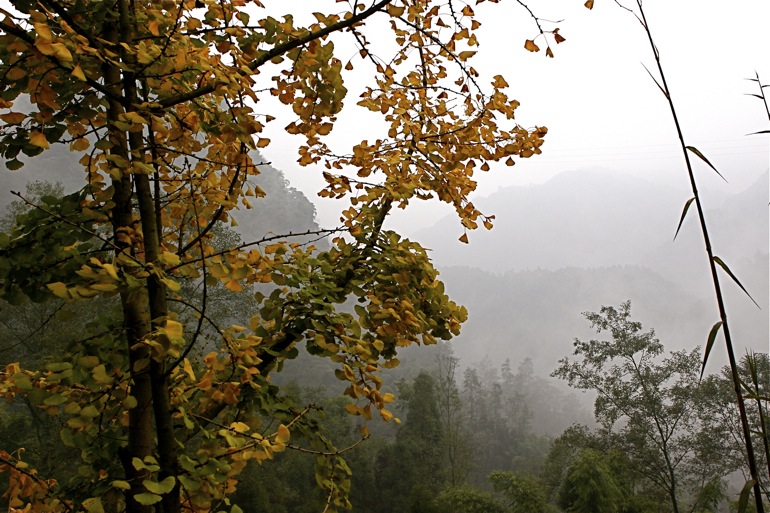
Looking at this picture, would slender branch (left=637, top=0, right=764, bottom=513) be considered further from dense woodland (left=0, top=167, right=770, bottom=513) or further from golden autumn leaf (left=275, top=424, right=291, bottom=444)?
dense woodland (left=0, top=167, right=770, bottom=513)

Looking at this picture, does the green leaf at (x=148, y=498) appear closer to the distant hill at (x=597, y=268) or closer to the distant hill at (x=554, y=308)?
the distant hill at (x=597, y=268)

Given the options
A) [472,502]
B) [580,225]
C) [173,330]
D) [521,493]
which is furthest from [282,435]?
[580,225]

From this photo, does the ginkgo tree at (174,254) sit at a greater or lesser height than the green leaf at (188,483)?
greater

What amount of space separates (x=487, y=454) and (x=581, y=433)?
21514 mm

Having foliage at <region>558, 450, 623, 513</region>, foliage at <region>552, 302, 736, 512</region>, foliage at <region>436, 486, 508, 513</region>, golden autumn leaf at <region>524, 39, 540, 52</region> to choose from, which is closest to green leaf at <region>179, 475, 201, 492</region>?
golden autumn leaf at <region>524, 39, 540, 52</region>

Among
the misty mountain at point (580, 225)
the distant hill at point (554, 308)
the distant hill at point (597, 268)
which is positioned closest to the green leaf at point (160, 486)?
the distant hill at point (597, 268)

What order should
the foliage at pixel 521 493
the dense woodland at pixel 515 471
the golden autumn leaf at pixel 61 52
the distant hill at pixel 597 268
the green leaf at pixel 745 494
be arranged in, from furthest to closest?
the distant hill at pixel 597 268 < the foliage at pixel 521 493 < the dense woodland at pixel 515 471 < the golden autumn leaf at pixel 61 52 < the green leaf at pixel 745 494

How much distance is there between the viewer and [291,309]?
4.96ft

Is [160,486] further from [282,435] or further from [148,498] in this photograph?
[282,435]

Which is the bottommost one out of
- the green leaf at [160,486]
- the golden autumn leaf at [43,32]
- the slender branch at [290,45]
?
the green leaf at [160,486]

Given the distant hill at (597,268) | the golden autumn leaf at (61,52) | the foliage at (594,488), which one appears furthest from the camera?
the distant hill at (597,268)

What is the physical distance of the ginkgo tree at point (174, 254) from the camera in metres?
1.06

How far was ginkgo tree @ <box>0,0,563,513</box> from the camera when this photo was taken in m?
1.06

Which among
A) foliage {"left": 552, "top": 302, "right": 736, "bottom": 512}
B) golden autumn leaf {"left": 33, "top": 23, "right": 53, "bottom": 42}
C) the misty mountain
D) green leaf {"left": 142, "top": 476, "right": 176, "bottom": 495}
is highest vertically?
the misty mountain
